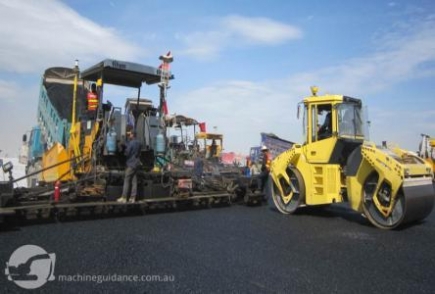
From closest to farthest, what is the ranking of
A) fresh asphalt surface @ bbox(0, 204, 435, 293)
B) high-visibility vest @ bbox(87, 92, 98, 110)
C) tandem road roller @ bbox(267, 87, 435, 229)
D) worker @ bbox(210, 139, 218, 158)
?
1. fresh asphalt surface @ bbox(0, 204, 435, 293)
2. tandem road roller @ bbox(267, 87, 435, 229)
3. high-visibility vest @ bbox(87, 92, 98, 110)
4. worker @ bbox(210, 139, 218, 158)

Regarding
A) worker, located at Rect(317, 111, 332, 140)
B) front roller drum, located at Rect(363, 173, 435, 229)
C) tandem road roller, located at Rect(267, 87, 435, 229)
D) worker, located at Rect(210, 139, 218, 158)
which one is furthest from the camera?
worker, located at Rect(210, 139, 218, 158)

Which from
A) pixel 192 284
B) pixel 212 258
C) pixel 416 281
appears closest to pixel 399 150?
pixel 416 281

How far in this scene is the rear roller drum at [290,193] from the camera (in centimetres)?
832

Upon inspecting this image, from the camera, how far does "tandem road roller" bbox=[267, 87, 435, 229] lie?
6.69 m

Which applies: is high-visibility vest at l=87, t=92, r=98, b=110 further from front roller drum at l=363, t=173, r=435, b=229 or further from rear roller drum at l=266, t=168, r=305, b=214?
front roller drum at l=363, t=173, r=435, b=229

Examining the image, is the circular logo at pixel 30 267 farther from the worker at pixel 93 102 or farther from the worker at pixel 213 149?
the worker at pixel 213 149

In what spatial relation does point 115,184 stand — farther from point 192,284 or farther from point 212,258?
point 192,284

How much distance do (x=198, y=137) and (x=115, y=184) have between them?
14601 mm

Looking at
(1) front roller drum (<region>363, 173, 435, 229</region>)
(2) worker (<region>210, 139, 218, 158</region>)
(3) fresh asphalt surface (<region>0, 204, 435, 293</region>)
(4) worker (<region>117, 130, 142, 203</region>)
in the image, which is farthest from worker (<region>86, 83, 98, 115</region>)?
(2) worker (<region>210, 139, 218, 158</region>)

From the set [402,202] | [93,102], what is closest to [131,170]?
[93,102]

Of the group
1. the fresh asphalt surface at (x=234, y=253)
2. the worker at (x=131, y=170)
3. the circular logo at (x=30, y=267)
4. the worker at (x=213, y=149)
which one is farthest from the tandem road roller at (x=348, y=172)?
the worker at (x=213, y=149)

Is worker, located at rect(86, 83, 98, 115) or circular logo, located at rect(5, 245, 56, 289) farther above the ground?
worker, located at rect(86, 83, 98, 115)

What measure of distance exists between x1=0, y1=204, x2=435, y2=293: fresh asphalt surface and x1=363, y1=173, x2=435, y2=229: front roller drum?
0.67 feet

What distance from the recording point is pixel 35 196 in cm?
718
